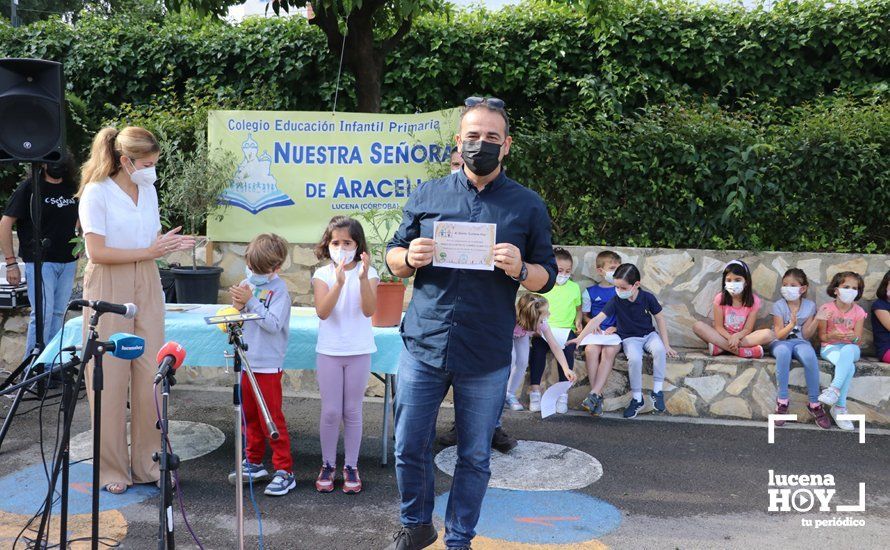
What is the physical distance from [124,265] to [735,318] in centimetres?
510

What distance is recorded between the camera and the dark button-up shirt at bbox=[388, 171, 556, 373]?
132 inches

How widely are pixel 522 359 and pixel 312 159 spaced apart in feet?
10.6

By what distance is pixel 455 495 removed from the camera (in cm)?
350

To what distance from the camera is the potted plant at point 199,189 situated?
7484mm

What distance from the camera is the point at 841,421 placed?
20.7 feet

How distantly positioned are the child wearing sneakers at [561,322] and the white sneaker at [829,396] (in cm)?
206

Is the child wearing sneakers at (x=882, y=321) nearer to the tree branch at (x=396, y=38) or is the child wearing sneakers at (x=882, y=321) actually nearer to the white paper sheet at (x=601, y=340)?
the white paper sheet at (x=601, y=340)

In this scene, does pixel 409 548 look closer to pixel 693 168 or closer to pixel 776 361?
pixel 776 361

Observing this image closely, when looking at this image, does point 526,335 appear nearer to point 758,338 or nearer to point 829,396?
point 758,338

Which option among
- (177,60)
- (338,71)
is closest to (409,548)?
(338,71)

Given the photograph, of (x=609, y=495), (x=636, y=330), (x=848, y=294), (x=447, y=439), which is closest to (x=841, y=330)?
(x=848, y=294)

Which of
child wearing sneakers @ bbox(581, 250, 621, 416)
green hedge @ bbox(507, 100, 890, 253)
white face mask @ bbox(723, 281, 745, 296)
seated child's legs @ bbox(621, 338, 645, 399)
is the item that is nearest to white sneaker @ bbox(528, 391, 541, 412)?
child wearing sneakers @ bbox(581, 250, 621, 416)

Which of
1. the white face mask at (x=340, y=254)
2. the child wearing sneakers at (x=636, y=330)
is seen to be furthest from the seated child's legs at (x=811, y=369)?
the white face mask at (x=340, y=254)

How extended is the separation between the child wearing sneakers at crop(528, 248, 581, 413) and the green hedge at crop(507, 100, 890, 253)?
1.23 m
